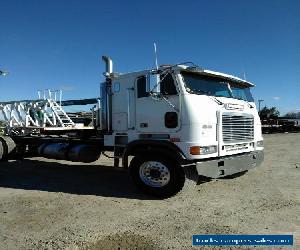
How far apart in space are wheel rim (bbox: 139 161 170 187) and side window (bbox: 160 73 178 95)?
1.54m

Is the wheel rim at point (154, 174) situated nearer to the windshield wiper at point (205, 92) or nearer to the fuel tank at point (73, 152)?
the windshield wiper at point (205, 92)

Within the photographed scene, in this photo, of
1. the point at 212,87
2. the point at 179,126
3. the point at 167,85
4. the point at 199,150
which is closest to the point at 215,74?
the point at 212,87

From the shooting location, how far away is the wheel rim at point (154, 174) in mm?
7598

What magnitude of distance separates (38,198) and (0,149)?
586 centimetres

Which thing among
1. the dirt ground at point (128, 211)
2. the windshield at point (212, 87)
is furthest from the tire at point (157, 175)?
the windshield at point (212, 87)

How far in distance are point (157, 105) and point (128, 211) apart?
2.48 m

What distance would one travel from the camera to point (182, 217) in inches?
245

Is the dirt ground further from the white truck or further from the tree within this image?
the tree

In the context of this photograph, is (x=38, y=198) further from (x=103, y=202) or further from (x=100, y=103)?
(x=100, y=103)

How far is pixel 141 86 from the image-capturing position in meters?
8.23

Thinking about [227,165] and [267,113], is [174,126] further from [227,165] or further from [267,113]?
[267,113]

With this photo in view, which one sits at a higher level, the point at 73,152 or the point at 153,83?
the point at 153,83

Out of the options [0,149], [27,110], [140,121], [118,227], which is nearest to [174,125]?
[140,121]

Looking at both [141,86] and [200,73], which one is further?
[141,86]
